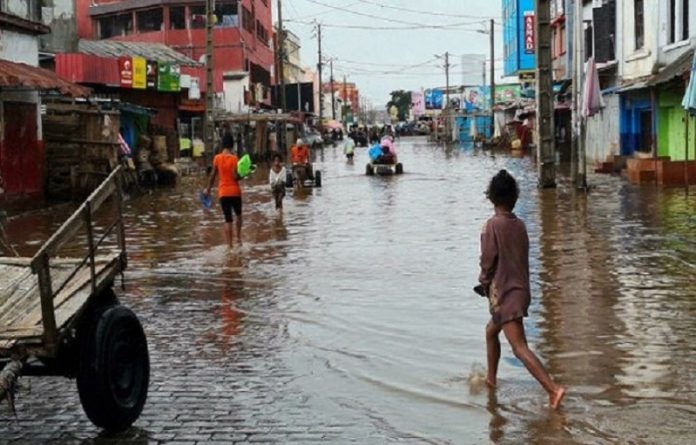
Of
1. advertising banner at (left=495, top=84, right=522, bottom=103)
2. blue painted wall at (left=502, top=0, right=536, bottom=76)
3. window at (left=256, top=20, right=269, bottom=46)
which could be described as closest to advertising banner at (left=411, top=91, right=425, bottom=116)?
advertising banner at (left=495, top=84, right=522, bottom=103)

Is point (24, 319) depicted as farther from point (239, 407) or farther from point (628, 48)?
point (628, 48)

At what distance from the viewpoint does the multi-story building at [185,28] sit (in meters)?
63.7

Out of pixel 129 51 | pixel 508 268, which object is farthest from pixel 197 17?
pixel 508 268

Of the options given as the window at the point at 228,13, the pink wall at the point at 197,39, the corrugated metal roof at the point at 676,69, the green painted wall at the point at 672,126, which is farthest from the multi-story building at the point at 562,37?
the window at the point at 228,13

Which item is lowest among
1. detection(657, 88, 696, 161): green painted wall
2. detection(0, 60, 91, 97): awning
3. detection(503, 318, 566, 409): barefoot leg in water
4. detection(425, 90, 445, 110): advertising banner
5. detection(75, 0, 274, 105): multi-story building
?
detection(503, 318, 566, 409): barefoot leg in water

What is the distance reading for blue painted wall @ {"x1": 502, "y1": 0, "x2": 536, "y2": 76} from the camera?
189ft

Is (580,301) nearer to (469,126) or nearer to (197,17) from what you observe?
(197,17)

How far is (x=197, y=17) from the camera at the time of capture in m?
64.0

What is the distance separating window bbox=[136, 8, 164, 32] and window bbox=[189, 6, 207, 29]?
6.16ft

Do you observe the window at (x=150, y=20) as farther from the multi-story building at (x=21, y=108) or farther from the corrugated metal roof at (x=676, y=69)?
the corrugated metal roof at (x=676, y=69)

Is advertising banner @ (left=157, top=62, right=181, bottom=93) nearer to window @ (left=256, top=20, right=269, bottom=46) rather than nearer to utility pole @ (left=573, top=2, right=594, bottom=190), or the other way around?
utility pole @ (left=573, top=2, right=594, bottom=190)

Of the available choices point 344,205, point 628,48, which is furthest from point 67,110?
point 628,48

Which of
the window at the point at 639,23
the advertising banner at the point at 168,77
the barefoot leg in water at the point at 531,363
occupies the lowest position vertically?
the barefoot leg in water at the point at 531,363

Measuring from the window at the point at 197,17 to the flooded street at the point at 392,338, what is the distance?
47698 mm
